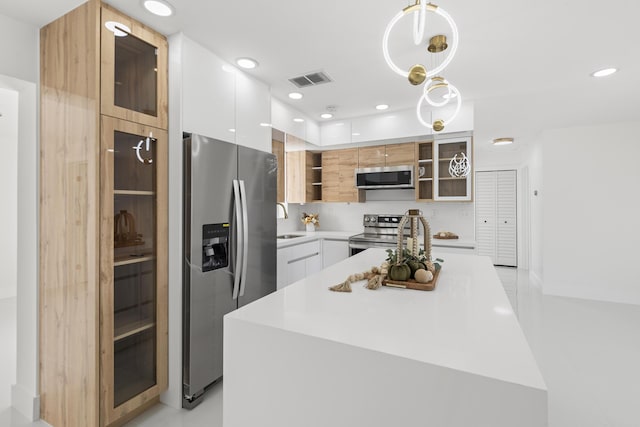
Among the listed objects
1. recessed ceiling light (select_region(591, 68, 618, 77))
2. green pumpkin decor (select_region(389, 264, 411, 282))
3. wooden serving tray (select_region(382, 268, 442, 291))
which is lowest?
wooden serving tray (select_region(382, 268, 442, 291))

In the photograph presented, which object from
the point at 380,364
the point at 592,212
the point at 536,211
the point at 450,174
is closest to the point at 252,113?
the point at 380,364

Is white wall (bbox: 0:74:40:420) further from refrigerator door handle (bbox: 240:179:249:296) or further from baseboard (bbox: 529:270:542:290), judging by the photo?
baseboard (bbox: 529:270:542:290)

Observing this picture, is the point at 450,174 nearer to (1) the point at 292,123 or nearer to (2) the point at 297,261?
(1) the point at 292,123

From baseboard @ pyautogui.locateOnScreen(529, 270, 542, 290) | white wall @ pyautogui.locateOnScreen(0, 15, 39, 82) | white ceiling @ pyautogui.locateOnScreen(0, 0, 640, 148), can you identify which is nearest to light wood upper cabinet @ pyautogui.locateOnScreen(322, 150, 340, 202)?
white ceiling @ pyautogui.locateOnScreen(0, 0, 640, 148)

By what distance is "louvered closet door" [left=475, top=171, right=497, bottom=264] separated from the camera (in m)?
7.20

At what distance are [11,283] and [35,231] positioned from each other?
12.4ft

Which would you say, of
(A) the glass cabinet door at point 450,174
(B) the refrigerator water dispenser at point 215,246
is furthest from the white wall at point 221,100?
(A) the glass cabinet door at point 450,174

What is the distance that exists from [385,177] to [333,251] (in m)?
1.25

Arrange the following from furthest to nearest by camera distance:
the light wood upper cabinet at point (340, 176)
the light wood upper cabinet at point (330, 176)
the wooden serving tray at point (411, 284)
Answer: the light wood upper cabinet at point (330, 176) < the light wood upper cabinet at point (340, 176) < the wooden serving tray at point (411, 284)

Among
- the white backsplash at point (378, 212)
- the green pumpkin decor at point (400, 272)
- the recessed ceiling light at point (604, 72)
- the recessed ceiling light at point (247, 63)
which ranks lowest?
the green pumpkin decor at point (400, 272)

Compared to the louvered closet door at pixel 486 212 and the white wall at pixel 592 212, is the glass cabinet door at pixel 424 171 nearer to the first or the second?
the white wall at pixel 592 212

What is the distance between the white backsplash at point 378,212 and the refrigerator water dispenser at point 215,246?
210 cm

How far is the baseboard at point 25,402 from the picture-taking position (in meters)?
2.00

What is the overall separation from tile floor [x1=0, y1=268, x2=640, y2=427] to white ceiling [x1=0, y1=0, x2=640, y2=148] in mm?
2589
